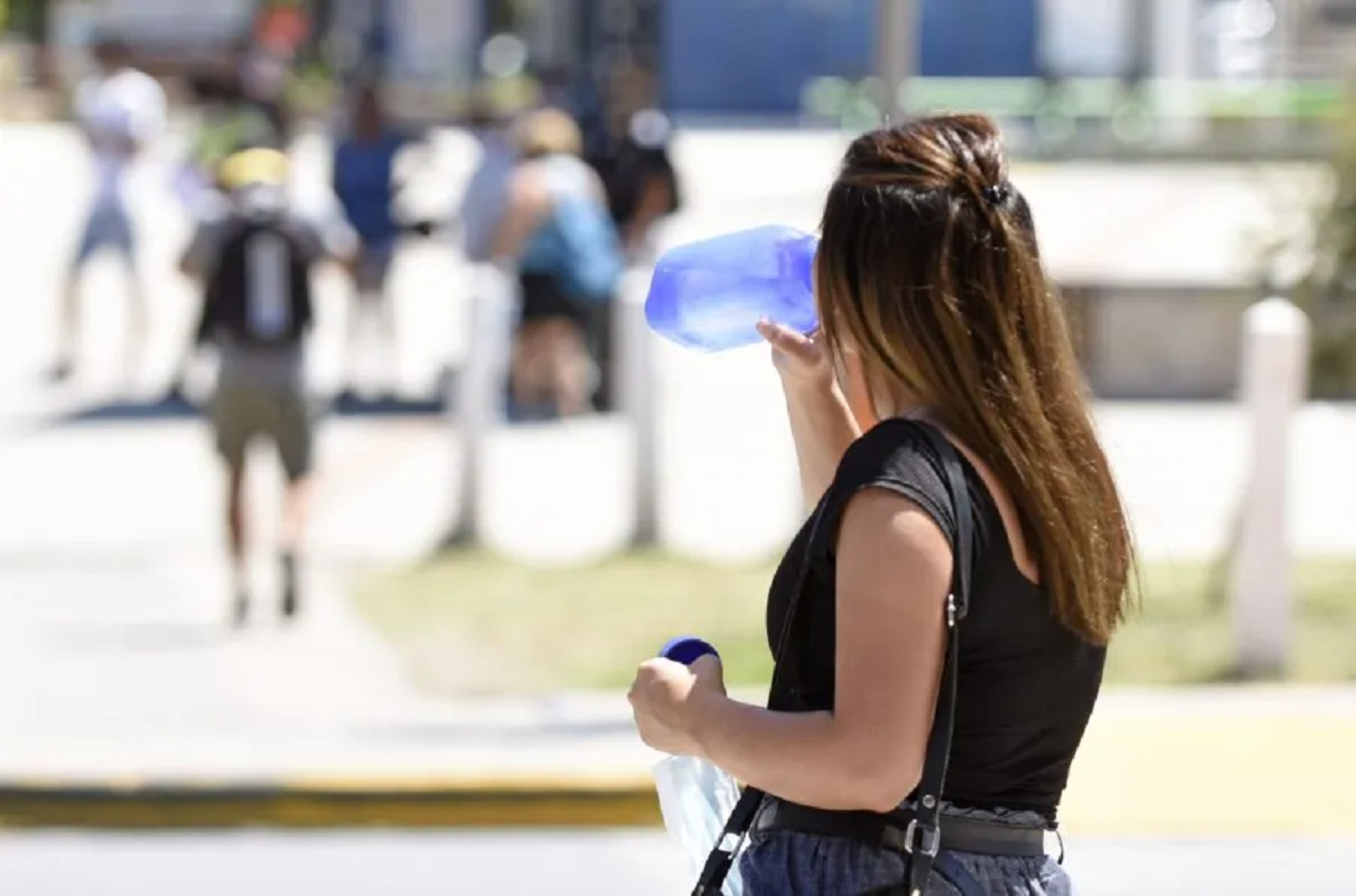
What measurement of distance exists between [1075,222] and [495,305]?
10044 mm

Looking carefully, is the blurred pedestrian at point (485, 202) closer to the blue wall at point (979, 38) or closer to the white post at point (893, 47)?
the white post at point (893, 47)

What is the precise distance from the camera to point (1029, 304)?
2.75 m

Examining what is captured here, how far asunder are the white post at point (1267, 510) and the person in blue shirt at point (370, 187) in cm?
768

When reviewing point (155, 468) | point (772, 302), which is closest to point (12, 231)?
point (155, 468)

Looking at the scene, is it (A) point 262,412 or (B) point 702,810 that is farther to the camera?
(A) point 262,412

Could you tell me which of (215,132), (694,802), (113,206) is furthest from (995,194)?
(215,132)

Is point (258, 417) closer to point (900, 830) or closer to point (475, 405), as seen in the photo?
point (475, 405)

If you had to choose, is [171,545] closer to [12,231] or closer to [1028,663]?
[1028,663]

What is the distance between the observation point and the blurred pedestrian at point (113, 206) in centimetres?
1548

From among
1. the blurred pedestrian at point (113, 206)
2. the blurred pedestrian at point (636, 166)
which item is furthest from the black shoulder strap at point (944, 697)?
the blurred pedestrian at point (113, 206)

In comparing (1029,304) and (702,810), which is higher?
(1029,304)

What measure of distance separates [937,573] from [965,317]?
0.28m

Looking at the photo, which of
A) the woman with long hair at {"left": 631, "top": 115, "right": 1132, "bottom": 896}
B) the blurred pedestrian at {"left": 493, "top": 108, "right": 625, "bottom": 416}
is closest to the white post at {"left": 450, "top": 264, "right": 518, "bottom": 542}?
the blurred pedestrian at {"left": 493, "top": 108, "right": 625, "bottom": 416}

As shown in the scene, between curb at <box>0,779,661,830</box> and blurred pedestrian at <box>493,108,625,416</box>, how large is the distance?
676cm
